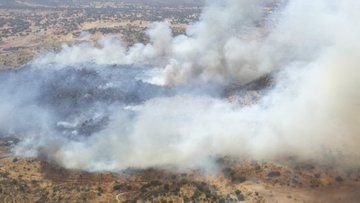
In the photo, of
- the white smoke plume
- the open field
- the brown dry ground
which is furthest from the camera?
the open field

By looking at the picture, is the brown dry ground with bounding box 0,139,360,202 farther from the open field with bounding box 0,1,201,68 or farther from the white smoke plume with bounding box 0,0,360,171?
the open field with bounding box 0,1,201,68

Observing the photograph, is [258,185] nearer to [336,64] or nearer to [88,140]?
[88,140]

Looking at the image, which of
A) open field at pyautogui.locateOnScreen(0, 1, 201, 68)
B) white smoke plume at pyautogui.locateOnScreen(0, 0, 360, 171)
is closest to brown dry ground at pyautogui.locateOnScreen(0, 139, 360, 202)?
white smoke plume at pyautogui.locateOnScreen(0, 0, 360, 171)

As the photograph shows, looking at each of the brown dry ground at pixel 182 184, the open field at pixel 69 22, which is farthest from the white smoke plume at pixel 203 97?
the open field at pixel 69 22

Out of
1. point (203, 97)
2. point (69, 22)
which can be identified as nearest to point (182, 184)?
point (203, 97)

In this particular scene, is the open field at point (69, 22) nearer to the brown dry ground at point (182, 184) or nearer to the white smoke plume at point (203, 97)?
the white smoke plume at point (203, 97)

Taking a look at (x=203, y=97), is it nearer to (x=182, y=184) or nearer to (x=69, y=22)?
(x=182, y=184)
